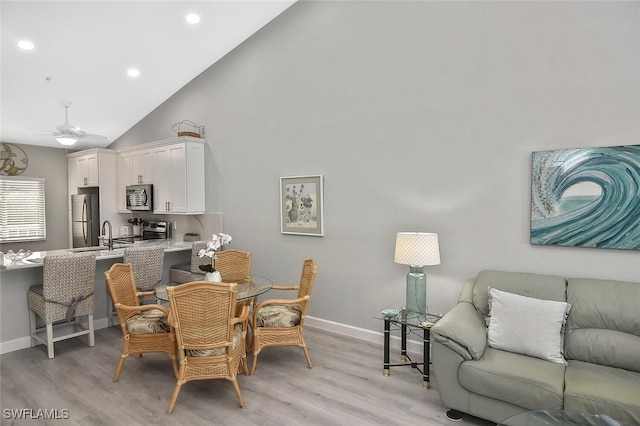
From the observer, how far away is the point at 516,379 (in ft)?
7.71

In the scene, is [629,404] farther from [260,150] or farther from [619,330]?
[260,150]

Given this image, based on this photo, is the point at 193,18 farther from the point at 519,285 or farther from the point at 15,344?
the point at 519,285

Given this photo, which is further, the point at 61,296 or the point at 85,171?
the point at 85,171

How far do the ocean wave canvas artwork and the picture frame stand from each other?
2219 mm

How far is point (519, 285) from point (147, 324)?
3076 millimetres

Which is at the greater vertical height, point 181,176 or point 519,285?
point 181,176

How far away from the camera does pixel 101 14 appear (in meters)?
3.95

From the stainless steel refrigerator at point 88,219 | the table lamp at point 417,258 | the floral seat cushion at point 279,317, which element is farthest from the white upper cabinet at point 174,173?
the table lamp at point 417,258

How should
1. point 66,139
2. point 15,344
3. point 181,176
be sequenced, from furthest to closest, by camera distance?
1. point 181,176
2. point 66,139
3. point 15,344

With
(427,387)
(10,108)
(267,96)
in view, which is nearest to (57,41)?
(10,108)

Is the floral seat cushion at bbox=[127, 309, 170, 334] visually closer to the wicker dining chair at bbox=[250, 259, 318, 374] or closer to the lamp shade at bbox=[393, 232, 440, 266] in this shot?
the wicker dining chair at bbox=[250, 259, 318, 374]

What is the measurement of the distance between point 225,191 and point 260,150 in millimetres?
904

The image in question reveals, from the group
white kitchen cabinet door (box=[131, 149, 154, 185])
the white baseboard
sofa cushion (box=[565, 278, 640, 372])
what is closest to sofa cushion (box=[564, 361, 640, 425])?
sofa cushion (box=[565, 278, 640, 372])

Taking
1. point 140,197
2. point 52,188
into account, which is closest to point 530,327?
point 140,197
